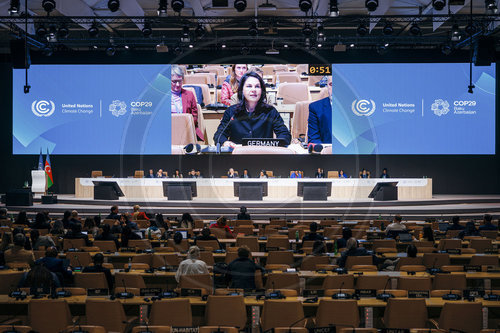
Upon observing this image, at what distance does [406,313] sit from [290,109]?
59.3ft

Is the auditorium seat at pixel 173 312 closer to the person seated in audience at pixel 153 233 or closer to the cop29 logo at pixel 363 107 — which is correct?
the person seated in audience at pixel 153 233

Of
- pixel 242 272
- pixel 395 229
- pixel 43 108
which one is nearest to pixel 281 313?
pixel 242 272

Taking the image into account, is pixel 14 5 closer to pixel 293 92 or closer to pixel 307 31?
pixel 307 31

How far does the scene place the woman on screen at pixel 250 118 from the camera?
77.4 feet

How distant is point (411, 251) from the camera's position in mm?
8711

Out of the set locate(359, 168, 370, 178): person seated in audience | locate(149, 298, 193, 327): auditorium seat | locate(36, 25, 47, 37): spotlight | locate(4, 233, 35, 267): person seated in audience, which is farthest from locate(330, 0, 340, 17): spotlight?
locate(149, 298, 193, 327): auditorium seat

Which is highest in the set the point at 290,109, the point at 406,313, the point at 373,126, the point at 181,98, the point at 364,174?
the point at 181,98

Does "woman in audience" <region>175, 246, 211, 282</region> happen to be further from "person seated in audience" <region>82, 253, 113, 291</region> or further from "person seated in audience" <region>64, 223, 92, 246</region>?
"person seated in audience" <region>64, 223, 92, 246</region>

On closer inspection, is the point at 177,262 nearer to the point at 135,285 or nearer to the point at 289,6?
the point at 135,285

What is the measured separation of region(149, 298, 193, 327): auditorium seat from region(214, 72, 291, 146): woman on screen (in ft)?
58.8

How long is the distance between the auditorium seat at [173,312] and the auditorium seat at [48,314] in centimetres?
92

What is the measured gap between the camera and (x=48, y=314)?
5918 millimetres

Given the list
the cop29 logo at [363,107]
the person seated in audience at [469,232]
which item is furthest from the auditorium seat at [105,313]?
the cop29 logo at [363,107]

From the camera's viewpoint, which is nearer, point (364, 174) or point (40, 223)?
point (40, 223)
